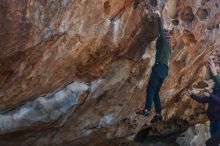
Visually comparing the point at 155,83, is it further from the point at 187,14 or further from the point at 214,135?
the point at 214,135

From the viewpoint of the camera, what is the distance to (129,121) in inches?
393

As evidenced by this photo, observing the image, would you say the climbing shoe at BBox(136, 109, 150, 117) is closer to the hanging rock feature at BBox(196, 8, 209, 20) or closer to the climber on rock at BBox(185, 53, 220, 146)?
the climber on rock at BBox(185, 53, 220, 146)

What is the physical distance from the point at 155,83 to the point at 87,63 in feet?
4.66

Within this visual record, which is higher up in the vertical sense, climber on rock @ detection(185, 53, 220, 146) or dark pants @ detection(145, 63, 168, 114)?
dark pants @ detection(145, 63, 168, 114)

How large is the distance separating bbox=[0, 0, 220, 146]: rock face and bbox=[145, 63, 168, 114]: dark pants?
0.88 ft

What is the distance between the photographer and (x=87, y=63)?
8.18m

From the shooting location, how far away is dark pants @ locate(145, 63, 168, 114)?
8420mm

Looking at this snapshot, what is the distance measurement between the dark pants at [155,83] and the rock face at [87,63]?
0.27 metres

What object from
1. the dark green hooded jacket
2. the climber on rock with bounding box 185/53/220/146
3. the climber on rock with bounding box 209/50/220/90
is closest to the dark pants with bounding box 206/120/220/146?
the climber on rock with bounding box 185/53/220/146

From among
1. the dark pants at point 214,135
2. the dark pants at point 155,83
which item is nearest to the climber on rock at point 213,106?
the dark pants at point 214,135

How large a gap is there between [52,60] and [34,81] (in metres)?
0.49

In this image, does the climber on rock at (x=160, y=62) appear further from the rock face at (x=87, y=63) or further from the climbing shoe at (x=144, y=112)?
the climbing shoe at (x=144, y=112)

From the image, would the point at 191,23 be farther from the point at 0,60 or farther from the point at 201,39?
the point at 0,60

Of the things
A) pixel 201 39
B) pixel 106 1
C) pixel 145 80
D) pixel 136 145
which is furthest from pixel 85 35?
pixel 136 145
